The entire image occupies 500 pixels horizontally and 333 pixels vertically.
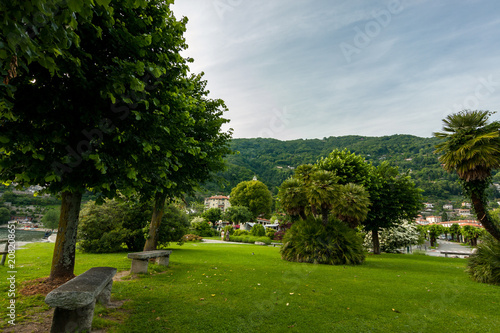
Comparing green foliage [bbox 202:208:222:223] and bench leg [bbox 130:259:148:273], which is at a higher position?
green foliage [bbox 202:208:222:223]

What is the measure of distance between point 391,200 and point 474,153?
1124cm

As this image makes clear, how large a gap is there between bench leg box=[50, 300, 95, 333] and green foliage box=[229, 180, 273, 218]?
189 feet

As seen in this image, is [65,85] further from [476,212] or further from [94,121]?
[476,212]

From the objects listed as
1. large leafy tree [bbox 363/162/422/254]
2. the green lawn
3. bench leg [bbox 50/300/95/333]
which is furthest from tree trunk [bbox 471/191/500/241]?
bench leg [bbox 50/300/95/333]

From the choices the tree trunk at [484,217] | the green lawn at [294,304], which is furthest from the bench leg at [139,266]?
the tree trunk at [484,217]

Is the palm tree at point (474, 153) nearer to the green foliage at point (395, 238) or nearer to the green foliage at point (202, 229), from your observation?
the green foliage at point (395, 238)

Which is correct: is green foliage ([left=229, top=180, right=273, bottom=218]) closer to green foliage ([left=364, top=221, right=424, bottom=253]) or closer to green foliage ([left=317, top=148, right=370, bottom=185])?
green foliage ([left=364, top=221, right=424, bottom=253])

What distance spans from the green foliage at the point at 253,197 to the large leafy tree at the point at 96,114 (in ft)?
184

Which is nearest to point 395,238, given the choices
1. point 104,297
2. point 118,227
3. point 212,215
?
point 118,227

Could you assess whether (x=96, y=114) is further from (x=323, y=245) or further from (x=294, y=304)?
(x=323, y=245)

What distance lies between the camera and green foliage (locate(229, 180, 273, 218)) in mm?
61900

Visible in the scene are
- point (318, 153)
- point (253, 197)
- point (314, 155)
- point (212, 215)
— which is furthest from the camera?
point (318, 153)

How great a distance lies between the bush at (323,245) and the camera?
14023 mm

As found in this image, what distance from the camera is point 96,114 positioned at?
190 inches
